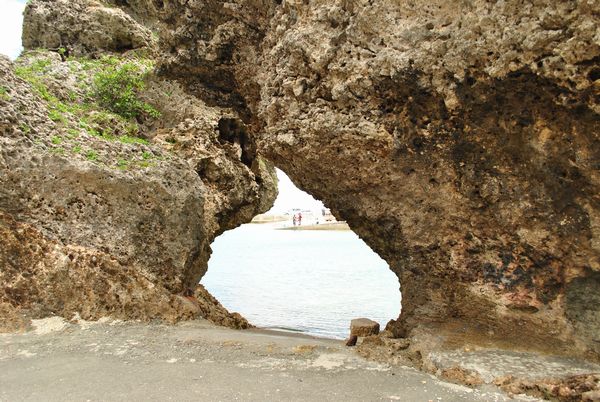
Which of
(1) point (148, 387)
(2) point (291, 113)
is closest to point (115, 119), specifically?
(2) point (291, 113)

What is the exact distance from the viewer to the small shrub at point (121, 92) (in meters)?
11.0

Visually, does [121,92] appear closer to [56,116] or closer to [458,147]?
[56,116]

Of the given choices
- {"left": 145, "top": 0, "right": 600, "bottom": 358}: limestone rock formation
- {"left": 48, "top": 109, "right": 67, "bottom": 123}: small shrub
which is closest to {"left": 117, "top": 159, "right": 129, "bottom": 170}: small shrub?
{"left": 48, "top": 109, "right": 67, "bottom": 123}: small shrub

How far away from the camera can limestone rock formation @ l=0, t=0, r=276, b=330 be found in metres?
7.47

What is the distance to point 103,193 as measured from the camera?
823cm

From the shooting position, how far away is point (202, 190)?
9539 mm

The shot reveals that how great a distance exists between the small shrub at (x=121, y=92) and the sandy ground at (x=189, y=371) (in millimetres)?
5614

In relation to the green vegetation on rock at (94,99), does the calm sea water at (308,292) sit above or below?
below

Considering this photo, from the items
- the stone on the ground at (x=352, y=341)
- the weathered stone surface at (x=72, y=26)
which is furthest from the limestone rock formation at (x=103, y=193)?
the stone on the ground at (x=352, y=341)

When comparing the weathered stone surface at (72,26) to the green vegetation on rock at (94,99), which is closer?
the green vegetation on rock at (94,99)

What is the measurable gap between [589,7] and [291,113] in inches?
169

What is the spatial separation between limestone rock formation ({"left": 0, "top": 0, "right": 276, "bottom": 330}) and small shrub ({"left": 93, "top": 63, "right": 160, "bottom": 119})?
0.05 metres

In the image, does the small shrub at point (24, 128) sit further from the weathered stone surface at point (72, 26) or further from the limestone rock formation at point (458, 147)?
the weathered stone surface at point (72, 26)

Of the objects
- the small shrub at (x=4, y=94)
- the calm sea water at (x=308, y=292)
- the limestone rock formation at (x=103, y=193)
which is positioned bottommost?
the calm sea water at (x=308, y=292)
